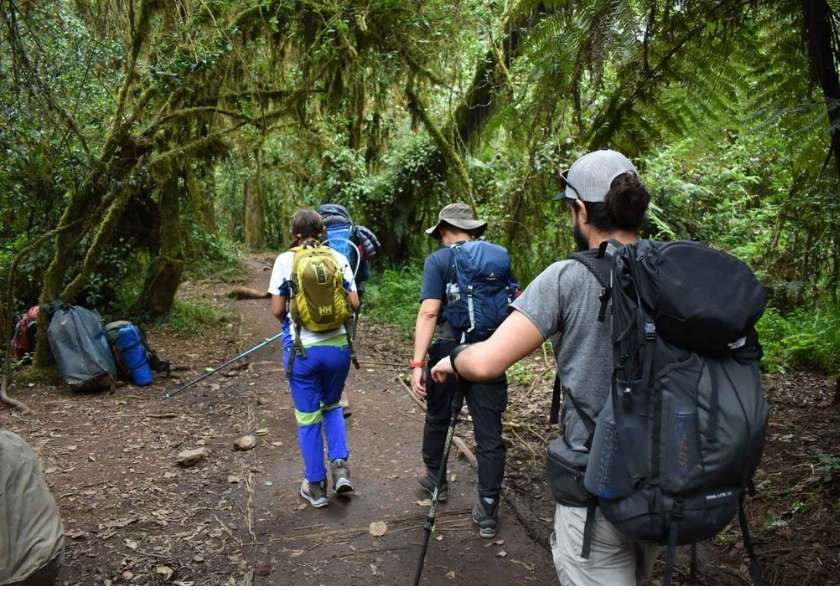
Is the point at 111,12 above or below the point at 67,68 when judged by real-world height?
above

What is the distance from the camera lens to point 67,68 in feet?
24.9

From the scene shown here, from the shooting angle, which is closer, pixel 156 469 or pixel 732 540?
pixel 732 540

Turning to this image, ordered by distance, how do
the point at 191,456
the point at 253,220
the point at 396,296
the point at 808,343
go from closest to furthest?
the point at 191,456
the point at 808,343
the point at 396,296
the point at 253,220

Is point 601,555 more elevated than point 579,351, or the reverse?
point 579,351

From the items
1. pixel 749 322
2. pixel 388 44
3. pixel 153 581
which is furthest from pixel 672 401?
pixel 388 44

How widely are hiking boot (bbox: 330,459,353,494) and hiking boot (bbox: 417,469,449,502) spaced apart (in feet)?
1.94

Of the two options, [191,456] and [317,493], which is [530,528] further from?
[191,456]

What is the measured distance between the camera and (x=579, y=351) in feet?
6.99

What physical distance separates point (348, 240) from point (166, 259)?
6055mm

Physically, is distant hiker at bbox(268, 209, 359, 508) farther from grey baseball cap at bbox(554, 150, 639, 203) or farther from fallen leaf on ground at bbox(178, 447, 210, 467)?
grey baseball cap at bbox(554, 150, 639, 203)

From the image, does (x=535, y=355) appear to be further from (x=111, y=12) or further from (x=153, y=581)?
(x=111, y=12)

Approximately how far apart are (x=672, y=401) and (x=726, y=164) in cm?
1108

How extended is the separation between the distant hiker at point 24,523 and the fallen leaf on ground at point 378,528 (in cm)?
206

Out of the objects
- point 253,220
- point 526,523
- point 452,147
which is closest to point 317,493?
point 526,523
